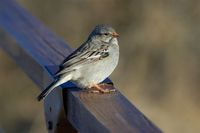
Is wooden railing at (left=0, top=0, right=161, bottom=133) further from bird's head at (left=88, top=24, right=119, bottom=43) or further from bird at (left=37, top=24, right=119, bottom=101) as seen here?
bird's head at (left=88, top=24, right=119, bottom=43)

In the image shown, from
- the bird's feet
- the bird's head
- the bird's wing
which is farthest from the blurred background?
the bird's feet

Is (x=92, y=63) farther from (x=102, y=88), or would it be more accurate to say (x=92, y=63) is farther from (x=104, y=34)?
(x=102, y=88)

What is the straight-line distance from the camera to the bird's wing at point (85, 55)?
3.92m

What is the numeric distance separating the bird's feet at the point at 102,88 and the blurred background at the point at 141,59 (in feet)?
14.9

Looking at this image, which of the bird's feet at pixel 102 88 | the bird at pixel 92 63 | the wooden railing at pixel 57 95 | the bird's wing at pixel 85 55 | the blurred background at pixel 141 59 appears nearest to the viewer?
the wooden railing at pixel 57 95

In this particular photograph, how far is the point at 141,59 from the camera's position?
911 centimetres

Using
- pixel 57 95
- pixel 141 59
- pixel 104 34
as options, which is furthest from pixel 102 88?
pixel 141 59

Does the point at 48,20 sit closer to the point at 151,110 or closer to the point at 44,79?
the point at 151,110

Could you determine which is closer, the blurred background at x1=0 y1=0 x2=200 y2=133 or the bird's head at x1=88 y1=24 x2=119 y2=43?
the bird's head at x1=88 y1=24 x2=119 y2=43

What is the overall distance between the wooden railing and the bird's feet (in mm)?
95

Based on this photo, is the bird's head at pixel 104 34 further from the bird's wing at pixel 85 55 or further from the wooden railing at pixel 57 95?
the wooden railing at pixel 57 95

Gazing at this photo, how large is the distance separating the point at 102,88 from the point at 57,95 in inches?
8.9

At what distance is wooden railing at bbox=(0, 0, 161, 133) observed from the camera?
2.82 m

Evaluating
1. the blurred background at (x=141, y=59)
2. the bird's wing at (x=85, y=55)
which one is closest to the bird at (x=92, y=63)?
the bird's wing at (x=85, y=55)
